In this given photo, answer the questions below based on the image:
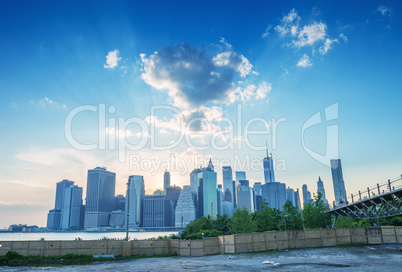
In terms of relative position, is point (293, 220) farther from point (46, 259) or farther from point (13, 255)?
point (13, 255)

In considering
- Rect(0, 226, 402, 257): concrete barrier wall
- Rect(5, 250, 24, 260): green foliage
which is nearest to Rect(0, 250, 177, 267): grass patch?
Rect(5, 250, 24, 260): green foliage

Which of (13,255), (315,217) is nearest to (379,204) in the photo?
(315,217)

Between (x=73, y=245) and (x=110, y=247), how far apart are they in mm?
4082

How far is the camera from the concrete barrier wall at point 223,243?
34688 mm

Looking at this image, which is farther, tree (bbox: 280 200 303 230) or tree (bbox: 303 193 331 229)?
tree (bbox: 280 200 303 230)

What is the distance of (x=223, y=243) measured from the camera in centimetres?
3834

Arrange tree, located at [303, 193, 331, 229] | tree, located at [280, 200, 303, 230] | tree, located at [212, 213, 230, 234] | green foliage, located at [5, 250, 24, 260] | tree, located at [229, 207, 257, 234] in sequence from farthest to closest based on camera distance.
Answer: tree, located at [212, 213, 230, 234] → tree, located at [280, 200, 303, 230] → tree, located at [229, 207, 257, 234] → tree, located at [303, 193, 331, 229] → green foliage, located at [5, 250, 24, 260]

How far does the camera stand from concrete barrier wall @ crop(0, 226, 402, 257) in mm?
34688

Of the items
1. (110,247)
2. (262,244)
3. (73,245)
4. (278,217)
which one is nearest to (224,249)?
(262,244)

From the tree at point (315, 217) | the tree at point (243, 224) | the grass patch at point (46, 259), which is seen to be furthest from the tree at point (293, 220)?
the grass patch at point (46, 259)

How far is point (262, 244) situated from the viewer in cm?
3766

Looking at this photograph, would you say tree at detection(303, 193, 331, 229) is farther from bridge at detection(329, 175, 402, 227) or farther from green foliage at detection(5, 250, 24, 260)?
green foliage at detection(5, 250, 24, 260)

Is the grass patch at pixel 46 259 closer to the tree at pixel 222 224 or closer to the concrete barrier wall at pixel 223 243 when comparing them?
the concrete barrier wall at pixel 223 243

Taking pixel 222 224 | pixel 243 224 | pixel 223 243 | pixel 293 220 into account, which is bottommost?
pixel 223 243
